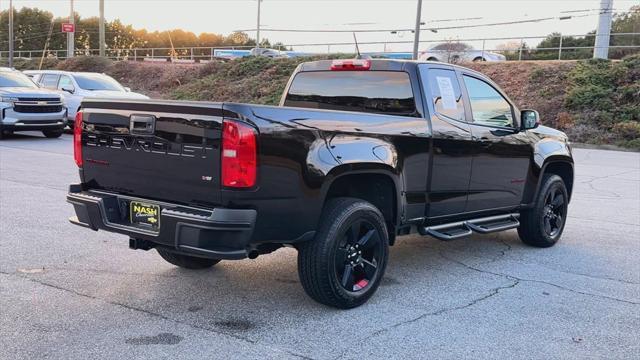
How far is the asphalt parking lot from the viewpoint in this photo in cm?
409

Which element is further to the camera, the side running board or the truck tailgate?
the side running board

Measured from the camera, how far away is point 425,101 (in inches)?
219

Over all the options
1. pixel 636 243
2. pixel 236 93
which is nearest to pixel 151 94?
pixel 236 93

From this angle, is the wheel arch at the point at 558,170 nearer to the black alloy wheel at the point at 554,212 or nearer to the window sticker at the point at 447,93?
the black alloy wheel at the point at 554,212

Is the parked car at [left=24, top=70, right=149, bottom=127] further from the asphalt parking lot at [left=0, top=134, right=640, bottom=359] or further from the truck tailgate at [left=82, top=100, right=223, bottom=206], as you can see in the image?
the truck tailgate at [left=82, top=100, right=223, bottom=206]

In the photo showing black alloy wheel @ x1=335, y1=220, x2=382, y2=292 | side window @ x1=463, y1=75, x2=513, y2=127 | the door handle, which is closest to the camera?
black alloy wheel @ x1=335, y1=220, x2=382, y2=292

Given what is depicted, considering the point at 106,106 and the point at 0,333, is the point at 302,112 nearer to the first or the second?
the point at 106,106

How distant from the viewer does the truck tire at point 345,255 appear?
4586 mm

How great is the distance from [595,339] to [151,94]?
34200mm

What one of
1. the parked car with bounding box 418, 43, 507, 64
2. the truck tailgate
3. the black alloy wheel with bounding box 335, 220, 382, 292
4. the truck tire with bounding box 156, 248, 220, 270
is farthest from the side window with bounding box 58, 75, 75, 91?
the parked car with bounding box 418, 43, 507, 64

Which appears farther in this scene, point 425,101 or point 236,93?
point 236,93

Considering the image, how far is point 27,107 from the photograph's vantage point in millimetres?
16969

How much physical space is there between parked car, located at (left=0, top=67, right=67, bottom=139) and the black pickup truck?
12775 mm

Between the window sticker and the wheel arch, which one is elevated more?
the window sticker
